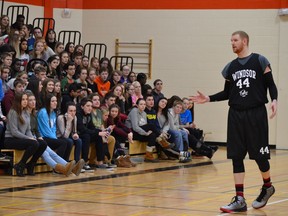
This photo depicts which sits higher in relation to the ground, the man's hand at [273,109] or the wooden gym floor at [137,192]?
the man's hand at [273,109]

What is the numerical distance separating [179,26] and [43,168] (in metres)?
8.48

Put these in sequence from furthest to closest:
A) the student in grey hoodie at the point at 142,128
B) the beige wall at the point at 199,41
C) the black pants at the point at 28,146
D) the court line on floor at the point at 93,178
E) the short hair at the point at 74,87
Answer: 1. the beige wall at the point at 199,41
2. the student in grey hoodie at the point at 142,128
3. the short hair at the point at 74,87
4. the black pants at the point at 28,146
5. the court line on floor at the point at 93,178

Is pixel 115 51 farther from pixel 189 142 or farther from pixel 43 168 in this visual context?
pixel 43 168

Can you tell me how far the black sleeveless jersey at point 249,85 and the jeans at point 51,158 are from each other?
4131mm

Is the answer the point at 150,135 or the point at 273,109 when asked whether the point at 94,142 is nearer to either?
the point at 150,135

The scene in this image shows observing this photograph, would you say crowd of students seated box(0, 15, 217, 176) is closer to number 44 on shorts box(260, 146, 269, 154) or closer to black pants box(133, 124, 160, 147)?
black pants box(133, 124, 160, 147)

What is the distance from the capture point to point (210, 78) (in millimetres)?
19688

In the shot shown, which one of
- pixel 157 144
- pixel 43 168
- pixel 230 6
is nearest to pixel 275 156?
pixel 157 144

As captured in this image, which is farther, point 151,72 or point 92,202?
point 151,72

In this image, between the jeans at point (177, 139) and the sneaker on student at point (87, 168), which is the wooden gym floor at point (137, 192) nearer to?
the sneaker on student at point (87, 168)

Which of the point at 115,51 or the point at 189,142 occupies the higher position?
the point at 115,51

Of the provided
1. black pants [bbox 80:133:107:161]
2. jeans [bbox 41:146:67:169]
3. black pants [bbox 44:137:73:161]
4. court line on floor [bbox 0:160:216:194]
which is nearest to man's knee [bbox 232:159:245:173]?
court line on floor [bbox 0:160:216:194]

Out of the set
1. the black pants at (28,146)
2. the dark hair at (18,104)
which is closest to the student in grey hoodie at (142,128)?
the black pants at (28,146)

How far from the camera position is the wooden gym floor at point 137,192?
8.41 meters
